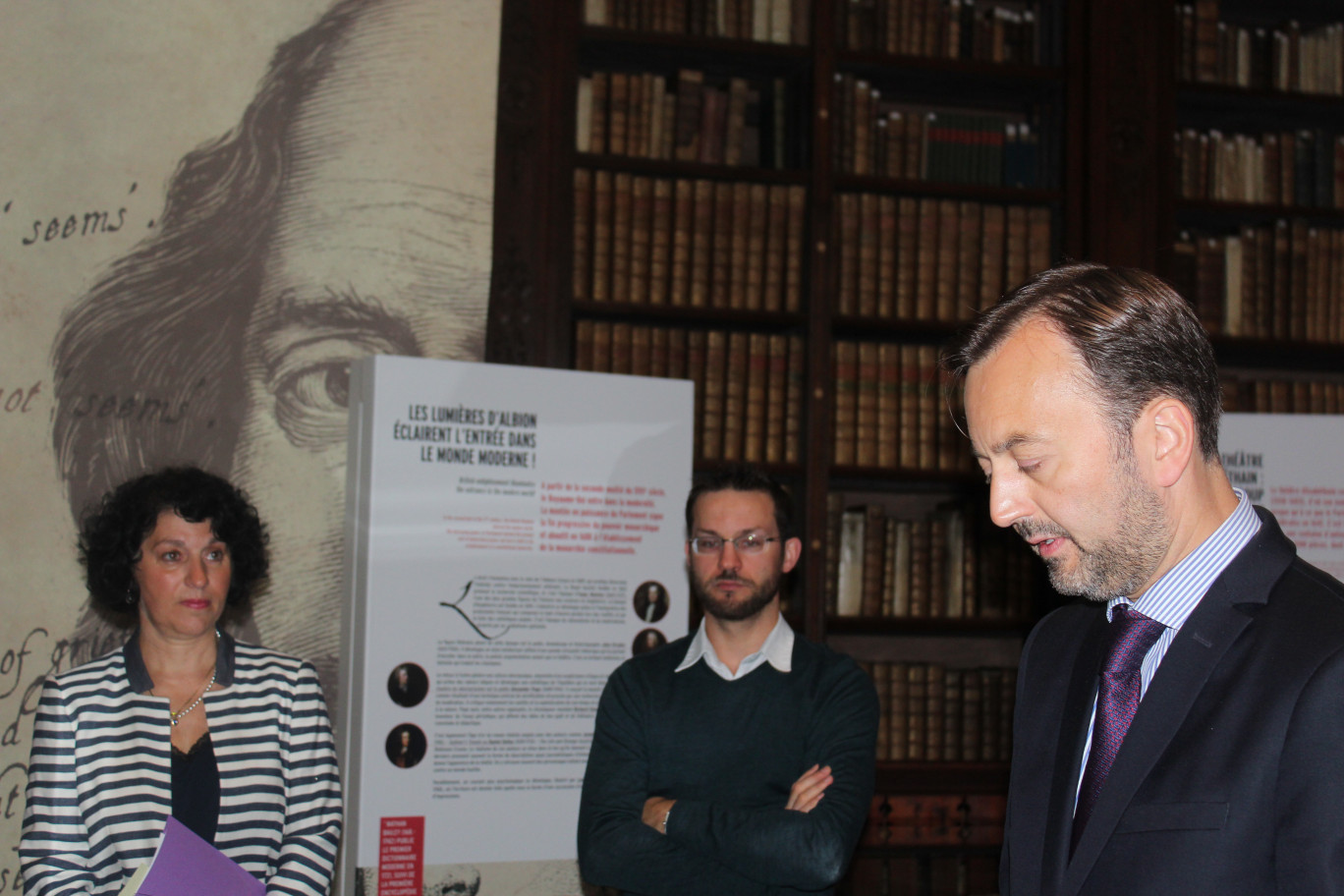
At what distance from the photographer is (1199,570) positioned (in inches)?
49.1

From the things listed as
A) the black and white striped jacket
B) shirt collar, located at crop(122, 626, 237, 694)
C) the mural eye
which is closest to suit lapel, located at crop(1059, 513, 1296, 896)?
the black and white striped jacket

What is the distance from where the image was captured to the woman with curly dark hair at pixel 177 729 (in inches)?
87.7

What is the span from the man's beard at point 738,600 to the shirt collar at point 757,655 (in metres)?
0.07

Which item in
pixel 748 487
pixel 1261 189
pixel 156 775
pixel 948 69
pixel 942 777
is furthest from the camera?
pixel 1261 189

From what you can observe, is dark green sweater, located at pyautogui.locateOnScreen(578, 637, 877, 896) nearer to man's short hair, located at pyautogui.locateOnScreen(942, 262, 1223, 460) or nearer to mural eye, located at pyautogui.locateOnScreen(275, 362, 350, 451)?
man's short hair, located at pyautogui.locateOnScreen(942, 262, 1223, 460)

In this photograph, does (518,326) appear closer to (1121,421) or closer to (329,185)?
(329,185)

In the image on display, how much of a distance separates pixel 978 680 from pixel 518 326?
77.3 inches

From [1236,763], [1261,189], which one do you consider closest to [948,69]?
[1261,189]

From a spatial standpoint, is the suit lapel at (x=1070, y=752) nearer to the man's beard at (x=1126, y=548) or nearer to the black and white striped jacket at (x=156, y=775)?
the man's beard at (x=1126, y=548)

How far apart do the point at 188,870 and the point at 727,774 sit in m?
1.05

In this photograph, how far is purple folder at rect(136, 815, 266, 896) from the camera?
193cm

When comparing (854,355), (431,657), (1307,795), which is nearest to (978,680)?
(854,355)

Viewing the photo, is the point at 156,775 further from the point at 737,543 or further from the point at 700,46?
the point at 700,46

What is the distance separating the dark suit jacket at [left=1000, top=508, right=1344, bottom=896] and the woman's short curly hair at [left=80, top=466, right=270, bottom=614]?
A: 76.1 inches
